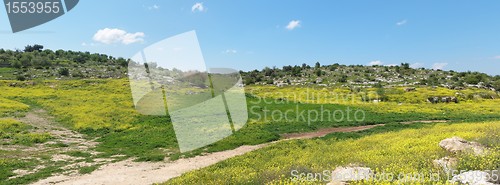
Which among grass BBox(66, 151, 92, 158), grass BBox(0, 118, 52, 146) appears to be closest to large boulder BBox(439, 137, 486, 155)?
grass BBox(66, 151, 92, 158)

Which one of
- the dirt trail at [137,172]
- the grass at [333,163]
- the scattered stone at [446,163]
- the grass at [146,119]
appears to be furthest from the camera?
the grass at [146,119]

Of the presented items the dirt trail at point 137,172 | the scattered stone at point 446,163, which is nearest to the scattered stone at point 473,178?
the scattered stone at point 446,163

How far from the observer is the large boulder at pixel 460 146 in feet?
41.4

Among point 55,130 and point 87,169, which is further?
point 55,130

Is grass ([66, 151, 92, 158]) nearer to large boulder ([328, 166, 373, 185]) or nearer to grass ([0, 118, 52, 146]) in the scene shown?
grass ([0, 118, 52, 146])

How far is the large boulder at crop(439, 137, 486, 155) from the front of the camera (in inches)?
496

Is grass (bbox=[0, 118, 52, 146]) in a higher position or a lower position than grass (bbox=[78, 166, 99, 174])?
higher

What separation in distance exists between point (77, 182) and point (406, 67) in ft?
399

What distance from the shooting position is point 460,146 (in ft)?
44.3

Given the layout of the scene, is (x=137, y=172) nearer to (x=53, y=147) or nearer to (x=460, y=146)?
(x=53, y=147)

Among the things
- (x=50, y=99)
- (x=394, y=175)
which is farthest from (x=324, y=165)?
(x=50, y=99)

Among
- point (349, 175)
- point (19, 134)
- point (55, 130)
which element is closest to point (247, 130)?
point (55, 130)

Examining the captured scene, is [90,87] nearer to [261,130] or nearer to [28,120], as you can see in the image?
[28,120]

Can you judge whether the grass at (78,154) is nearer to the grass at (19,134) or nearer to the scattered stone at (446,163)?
the grass at (19,134)
